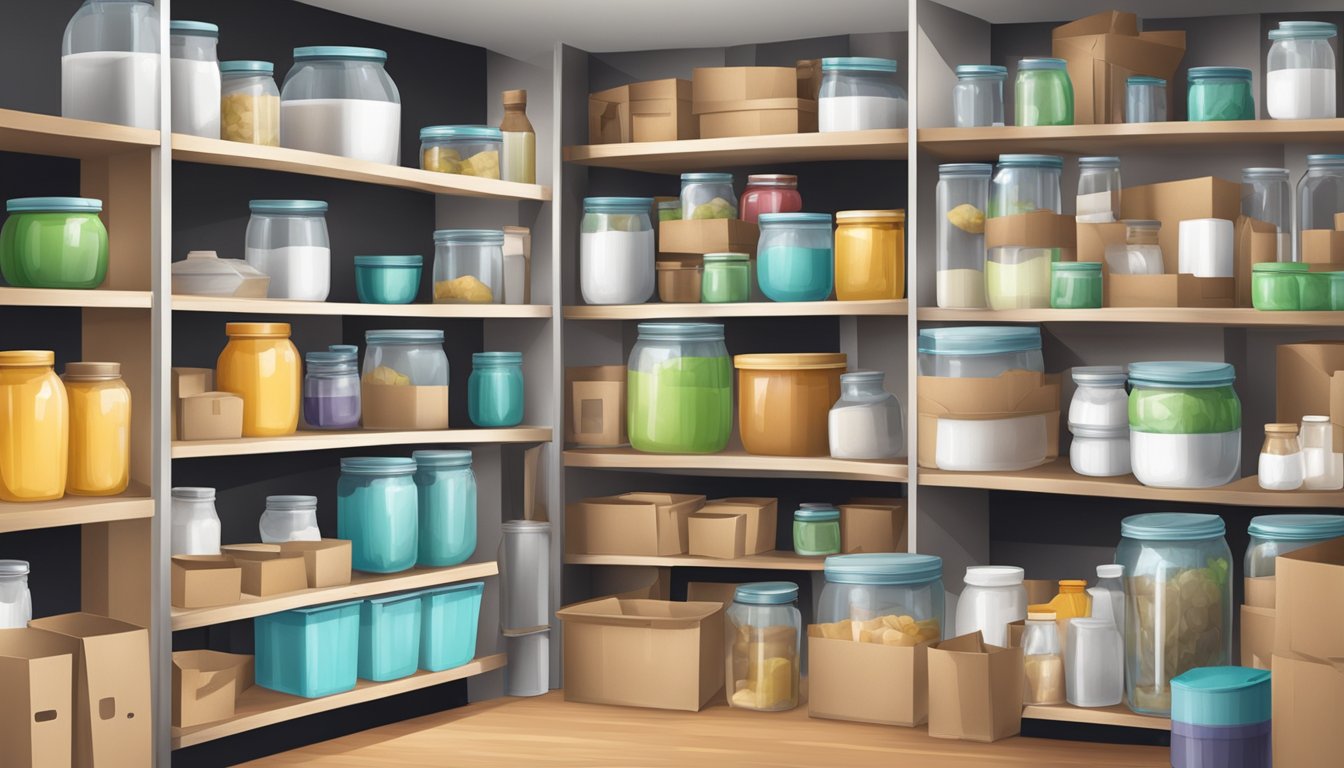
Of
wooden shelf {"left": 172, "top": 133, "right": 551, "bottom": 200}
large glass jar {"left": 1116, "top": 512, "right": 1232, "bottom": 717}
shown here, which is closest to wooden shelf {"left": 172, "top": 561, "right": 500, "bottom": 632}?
wooden shelf {"left": 172, "top": 133, "right": 551, "bottom": 200}

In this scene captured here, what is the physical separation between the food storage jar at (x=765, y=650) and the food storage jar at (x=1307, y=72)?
1.40 meters

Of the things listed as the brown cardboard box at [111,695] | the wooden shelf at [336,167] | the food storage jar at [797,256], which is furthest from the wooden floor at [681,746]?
the wooden shelf at [336,167]

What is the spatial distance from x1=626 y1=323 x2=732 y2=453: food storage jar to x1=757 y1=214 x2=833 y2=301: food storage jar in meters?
0.19

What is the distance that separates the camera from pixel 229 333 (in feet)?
9.43

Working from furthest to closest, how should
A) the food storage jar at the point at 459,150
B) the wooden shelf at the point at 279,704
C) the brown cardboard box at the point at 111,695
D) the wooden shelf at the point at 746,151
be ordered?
1. the food storage jar at the point at 459,150
2. the wooden shelf at the point at 746,151
3. the wooden shelf at the point at 279,704
4. the brown cardboard box at the point at 111,695

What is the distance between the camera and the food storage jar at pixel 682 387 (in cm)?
328

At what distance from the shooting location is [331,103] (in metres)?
2.98

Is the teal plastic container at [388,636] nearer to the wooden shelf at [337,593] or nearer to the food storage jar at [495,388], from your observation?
the wooden shelf at [337,593]

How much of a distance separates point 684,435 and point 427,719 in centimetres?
84

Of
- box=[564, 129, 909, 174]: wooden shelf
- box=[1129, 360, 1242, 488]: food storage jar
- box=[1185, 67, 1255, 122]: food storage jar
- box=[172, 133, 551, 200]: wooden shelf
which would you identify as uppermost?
box=[1185, 67, 1255, 122]: food storage jar

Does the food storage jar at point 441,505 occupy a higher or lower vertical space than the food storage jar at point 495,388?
lower

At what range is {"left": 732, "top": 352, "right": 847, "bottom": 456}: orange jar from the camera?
3.21 m

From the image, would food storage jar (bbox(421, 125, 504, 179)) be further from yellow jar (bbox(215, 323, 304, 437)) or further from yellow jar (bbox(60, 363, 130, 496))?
yellow jar (bbox(60, 363, 130, 496))

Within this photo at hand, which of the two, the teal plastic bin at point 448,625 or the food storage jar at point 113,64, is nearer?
the food storage jar at point 113,64
